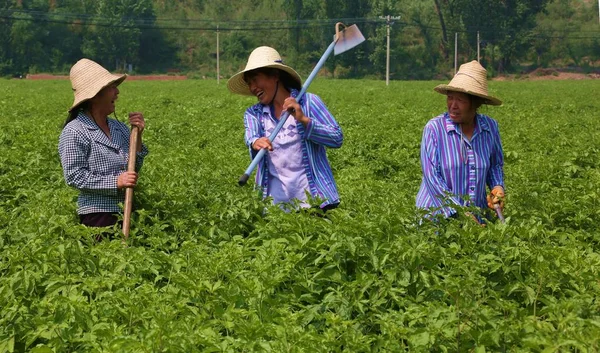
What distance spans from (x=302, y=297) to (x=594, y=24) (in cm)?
10334

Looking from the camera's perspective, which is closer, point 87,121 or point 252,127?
point 87,121

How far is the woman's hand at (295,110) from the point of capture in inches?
204

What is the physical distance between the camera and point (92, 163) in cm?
531

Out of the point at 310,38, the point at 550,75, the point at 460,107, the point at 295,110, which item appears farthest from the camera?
the point at 310,38

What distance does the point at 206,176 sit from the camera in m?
7.12

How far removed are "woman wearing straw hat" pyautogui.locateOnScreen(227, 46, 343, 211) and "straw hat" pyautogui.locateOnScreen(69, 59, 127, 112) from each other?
83cm

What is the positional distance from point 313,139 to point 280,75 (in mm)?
473

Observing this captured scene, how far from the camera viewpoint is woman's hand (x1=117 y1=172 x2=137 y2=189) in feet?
17.1

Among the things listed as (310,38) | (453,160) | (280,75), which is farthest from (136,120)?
(310,38)

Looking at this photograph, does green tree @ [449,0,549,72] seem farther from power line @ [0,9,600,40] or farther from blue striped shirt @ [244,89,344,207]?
blue striped shirt @ [244,89,344,207]

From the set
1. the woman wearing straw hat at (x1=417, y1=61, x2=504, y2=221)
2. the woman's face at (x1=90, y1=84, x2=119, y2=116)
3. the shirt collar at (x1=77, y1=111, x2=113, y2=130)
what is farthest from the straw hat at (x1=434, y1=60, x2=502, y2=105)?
the shirt collar at (x1=77, y1=111, x2=113, y2=130)

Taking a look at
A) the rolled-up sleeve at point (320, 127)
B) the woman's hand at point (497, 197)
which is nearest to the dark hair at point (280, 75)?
the rolled-up sleeve at point (320, 127)

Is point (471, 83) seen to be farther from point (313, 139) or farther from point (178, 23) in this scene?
point (178, 23)

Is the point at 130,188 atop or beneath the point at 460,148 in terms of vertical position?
beneath
